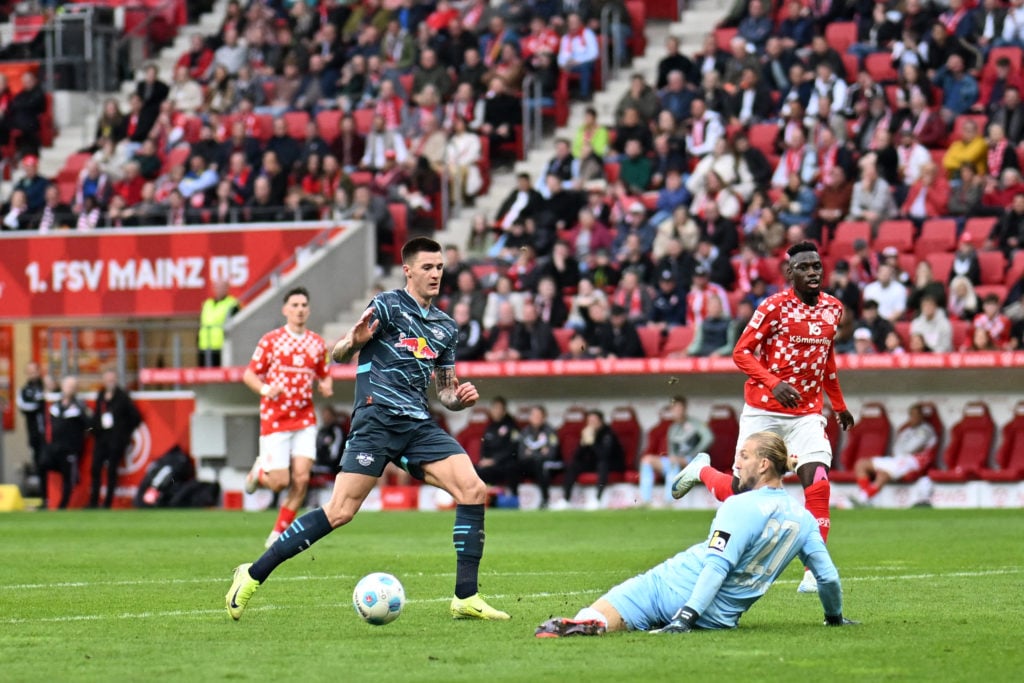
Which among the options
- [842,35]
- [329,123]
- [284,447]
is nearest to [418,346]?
[284,447]

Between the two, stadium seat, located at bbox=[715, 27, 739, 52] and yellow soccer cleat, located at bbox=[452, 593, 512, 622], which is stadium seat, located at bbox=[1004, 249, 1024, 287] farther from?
yellow soccer cleat, located at bbox=[452, 593, 512, 622]

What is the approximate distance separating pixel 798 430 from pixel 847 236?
44.3 feet

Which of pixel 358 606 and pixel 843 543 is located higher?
pixel 358 606

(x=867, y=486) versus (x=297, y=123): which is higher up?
(x=297, y=123)

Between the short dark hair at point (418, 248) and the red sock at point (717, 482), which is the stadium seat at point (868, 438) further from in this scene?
the short dark hair at point (418, 248)

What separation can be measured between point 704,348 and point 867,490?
2.74 m

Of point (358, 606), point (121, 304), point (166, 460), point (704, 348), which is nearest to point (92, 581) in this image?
point (358, 606)

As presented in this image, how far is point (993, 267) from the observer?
23750 millimetres

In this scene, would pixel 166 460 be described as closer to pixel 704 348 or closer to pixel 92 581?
pixel 704 348

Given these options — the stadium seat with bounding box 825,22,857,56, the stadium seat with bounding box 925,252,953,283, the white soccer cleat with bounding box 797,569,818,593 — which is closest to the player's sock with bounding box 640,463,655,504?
the stadium seat with bounding box 925,252,953,283

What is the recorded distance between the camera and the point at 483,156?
29781mm

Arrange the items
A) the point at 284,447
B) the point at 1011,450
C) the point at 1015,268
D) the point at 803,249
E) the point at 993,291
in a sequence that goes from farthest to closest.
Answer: the point at 1015,268
the point at 993,291
the point at 1011,450
the point at 284,447
the point at 803,249

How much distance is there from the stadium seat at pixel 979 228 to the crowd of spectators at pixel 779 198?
0.03 metres

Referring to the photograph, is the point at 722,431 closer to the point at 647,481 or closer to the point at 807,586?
the point at 647,481
